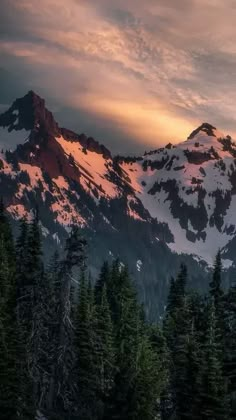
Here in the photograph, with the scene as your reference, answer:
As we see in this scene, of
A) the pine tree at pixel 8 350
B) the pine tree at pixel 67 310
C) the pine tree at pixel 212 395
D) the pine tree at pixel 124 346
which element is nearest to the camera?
the pine tree at pixel 8 350

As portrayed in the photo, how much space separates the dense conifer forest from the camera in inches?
1838

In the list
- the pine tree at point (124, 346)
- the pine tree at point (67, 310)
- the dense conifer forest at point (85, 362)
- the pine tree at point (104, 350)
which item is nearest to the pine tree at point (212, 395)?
the dense conifer forest at point (85, 362)

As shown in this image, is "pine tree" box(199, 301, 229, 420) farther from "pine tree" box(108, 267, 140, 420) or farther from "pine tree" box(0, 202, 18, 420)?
"pine tree" box(0, 202, 18, 420)

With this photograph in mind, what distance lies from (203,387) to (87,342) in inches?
645

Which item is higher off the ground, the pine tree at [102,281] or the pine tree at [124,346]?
the pine tree at [102,281]

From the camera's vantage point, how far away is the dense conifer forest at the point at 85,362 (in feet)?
153

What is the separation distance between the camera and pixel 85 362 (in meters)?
59.2

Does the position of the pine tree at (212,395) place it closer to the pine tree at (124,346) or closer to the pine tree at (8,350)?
the pine tree at (124,346)

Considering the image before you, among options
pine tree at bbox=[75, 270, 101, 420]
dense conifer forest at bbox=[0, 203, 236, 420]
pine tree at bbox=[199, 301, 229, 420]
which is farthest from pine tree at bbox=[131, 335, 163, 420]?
pine tree at bbox=[199, 301, 229, 420]

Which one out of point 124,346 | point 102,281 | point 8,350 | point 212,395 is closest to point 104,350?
point 124,346

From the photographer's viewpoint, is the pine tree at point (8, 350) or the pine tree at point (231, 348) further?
the pine tree at point (231, 348)

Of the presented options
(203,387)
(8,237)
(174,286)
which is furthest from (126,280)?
(203,387)

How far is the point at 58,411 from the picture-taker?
57344mm

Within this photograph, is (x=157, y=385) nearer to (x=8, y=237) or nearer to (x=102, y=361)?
(x=102, y=361)
